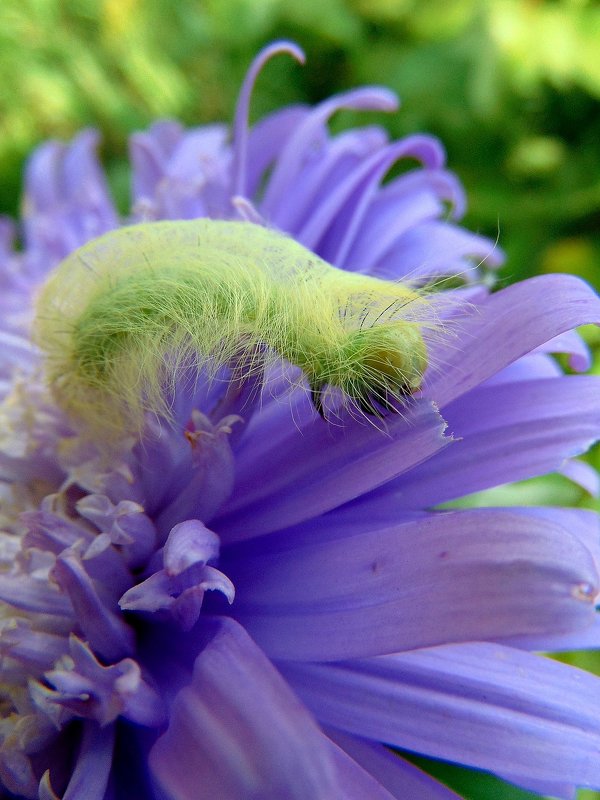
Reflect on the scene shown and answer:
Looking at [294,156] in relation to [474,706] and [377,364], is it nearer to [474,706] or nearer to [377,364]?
[377,364]

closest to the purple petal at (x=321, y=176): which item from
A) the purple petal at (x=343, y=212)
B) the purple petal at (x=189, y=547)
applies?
the purple petal at (x=343, y=212)

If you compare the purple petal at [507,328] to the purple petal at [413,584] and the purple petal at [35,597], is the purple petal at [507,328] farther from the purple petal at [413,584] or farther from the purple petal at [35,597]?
the purple petal at [35,597]

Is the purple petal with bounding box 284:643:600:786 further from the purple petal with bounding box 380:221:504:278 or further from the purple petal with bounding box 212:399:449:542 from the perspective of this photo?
the purple petal with bounding box 380:221:504:278

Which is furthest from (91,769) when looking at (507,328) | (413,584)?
(507,328)

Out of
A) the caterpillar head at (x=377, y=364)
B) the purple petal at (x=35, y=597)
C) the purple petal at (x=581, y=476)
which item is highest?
the caterpillar head at (x=377, y=364)

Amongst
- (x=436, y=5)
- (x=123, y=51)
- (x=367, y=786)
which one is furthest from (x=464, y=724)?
(x=123, y=51)

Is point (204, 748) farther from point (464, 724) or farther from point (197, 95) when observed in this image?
point (197, 95)
